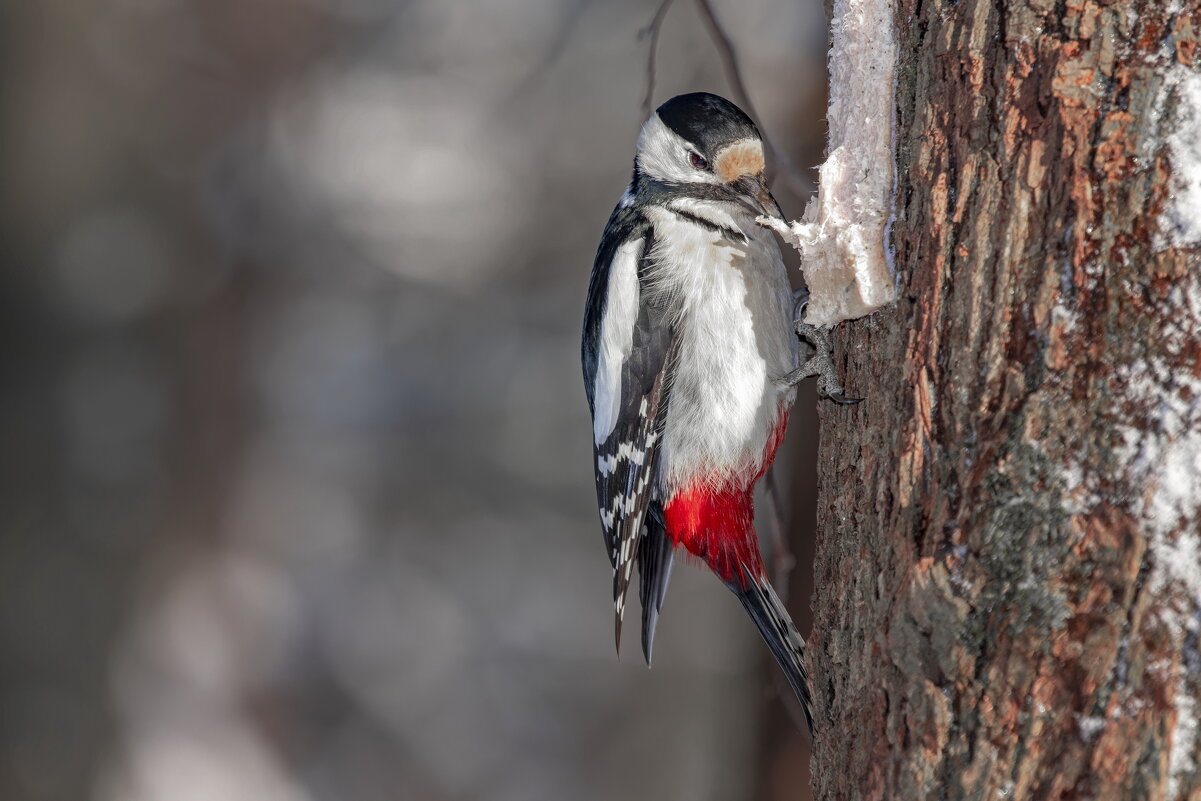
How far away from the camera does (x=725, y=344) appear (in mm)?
1951

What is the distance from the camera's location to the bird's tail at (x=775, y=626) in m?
1.90

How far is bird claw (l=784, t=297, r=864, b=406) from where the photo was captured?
4.84 ft

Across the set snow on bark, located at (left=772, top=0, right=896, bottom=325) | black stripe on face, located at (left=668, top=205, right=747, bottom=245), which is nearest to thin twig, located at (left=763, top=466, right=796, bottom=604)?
black stripe on face, located at (left=668, top=205, right=747, bottom=245)

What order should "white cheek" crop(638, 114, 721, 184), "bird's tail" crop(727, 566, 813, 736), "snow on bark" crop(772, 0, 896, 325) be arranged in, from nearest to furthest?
"snow on bark" crop(772, 0, 896, 325) < "bird's tail" crop(727, 566, 813, 736) < "white cheek" crop(638, 114, 721, 184)

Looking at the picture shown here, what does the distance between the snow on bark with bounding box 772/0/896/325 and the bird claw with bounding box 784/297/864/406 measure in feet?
0.43

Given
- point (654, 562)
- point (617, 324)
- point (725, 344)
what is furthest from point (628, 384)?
point (654, 562)

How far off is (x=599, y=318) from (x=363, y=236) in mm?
2241

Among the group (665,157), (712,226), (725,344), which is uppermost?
(665,157)

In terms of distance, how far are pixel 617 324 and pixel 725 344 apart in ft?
0.85

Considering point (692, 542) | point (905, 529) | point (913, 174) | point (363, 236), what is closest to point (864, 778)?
point (905, 529)

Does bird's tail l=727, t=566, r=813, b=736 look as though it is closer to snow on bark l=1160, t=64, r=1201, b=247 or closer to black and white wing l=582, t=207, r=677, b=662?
black and white wing l=582, t=207, r=677, b=662

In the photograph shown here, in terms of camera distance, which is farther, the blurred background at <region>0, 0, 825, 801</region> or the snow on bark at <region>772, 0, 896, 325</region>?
the blurred background at <region>0, 0, 825, 801</region>

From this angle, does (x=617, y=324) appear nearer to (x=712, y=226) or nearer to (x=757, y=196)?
(x=712, y=226)

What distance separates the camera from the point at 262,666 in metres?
3.86
